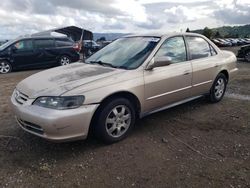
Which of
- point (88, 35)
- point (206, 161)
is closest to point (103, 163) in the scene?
point (206, 161)

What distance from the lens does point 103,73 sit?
4293mm

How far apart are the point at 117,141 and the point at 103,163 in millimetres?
615

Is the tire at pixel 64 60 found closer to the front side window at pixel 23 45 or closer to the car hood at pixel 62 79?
the front side window at pixel 23 45

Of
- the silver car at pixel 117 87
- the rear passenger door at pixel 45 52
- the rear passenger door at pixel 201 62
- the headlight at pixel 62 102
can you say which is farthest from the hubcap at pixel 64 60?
the headlight at pixel 62 102

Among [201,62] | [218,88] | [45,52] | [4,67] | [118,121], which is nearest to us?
[118,121]

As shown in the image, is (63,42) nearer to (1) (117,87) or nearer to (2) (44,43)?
(2) (44,43)

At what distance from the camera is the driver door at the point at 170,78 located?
15.0 feet

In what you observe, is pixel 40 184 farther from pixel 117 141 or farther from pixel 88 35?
→ pixel 88 35

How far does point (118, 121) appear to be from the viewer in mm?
4238

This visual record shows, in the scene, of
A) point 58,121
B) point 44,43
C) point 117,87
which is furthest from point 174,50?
point 44,43

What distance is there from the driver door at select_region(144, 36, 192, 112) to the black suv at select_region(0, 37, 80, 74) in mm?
9283

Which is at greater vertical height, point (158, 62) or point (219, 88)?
point (158, 62)

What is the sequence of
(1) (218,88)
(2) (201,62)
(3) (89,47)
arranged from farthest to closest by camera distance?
(3) (89,47), (1) (218,88), (2) (201,62)

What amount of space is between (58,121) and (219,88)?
3.92 m
